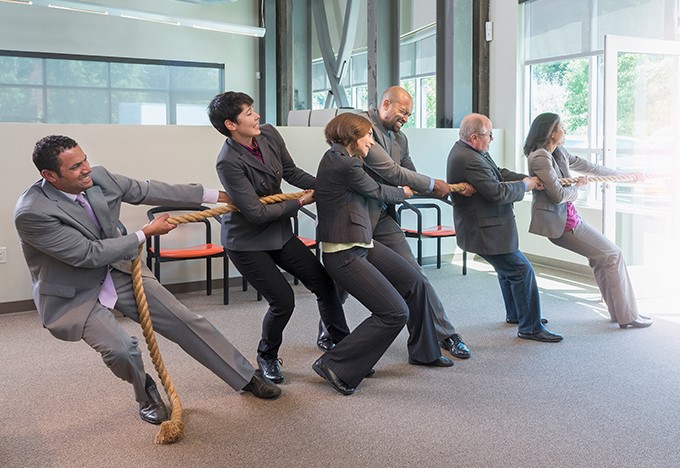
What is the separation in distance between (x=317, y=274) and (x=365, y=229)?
1.29 feet

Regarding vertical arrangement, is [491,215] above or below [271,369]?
above

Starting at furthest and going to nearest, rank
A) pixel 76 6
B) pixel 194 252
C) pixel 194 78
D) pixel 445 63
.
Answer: pixel 194 78 < pixel 76 6 < pixel 445 63 < pixel 194 252

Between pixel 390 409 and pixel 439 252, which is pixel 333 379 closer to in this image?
pixel 390 409

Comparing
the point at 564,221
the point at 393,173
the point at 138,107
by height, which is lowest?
the point at 564,221

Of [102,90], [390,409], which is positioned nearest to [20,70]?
[102,90]

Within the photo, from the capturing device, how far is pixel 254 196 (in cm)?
357

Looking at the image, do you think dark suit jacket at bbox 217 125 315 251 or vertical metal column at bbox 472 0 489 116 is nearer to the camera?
dark suit jacket at bbox 217 125 315 251

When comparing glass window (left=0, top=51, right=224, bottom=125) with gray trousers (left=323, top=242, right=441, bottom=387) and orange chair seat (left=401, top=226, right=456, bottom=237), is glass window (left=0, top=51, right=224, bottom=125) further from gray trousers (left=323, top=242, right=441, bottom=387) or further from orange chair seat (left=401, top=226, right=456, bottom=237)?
gray trousers (left=323, top=242, right=441, bottom=387)

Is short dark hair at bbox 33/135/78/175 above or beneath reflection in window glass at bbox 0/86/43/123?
beneath

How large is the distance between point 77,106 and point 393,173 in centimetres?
976

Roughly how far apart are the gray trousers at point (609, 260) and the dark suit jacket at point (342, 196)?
1936mm

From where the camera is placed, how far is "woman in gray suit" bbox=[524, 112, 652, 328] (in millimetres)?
4734

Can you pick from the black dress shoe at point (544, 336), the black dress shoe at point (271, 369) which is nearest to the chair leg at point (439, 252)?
the black dress shoe at point (544, 336)

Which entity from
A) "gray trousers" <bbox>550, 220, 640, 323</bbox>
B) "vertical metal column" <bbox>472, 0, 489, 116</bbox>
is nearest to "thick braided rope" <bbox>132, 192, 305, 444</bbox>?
"gray trousers" <bbox>550, 220, 640, 323</bbox>
